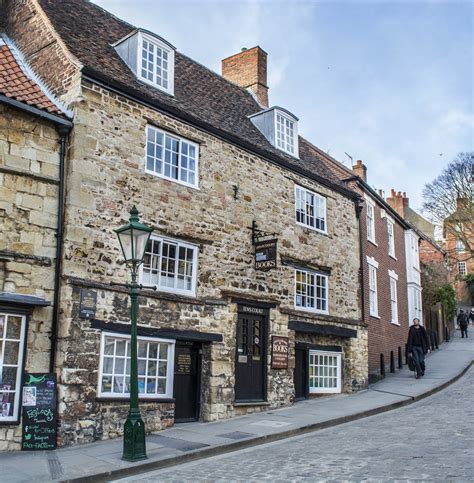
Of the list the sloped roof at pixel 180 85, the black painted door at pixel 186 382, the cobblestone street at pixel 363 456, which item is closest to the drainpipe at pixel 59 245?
Result: the sloped roof at pixel 180 85

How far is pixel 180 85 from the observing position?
15.3 metres

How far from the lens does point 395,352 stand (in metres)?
22.6

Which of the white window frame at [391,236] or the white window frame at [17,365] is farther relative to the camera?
the white window frame at [391,236]

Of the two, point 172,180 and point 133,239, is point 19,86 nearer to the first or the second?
point 172,180

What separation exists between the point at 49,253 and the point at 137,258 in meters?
2.25

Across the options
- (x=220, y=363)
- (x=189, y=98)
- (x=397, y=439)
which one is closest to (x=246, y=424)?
(x=220, y=363)

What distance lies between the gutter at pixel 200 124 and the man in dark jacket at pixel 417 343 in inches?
186

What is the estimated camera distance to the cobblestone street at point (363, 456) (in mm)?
7516

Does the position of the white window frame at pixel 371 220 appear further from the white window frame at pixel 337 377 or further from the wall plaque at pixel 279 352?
the wall plaque at pixel 279 352

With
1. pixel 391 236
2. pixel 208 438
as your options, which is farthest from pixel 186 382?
pixel 391 236

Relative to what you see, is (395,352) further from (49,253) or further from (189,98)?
(49,253)

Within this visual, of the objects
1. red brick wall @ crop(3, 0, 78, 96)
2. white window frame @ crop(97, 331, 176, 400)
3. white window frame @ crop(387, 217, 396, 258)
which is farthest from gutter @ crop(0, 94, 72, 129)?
white window frame @ crop(387, 217, 396, 258)

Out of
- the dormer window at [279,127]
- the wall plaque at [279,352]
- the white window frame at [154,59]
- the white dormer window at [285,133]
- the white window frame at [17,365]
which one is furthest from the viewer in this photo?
the white dormer window at [285,133]

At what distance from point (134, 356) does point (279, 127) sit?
10198 mm
